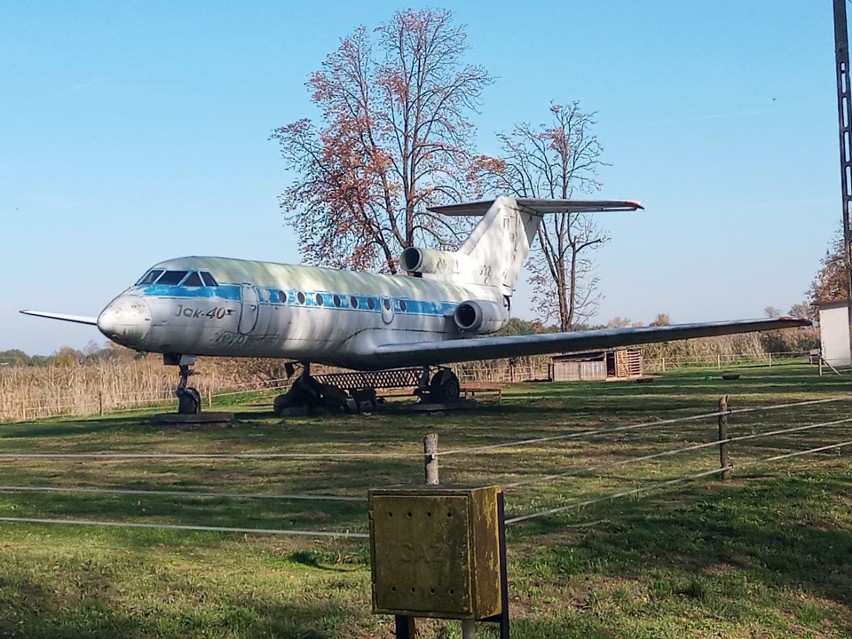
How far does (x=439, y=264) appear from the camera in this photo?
102 feet

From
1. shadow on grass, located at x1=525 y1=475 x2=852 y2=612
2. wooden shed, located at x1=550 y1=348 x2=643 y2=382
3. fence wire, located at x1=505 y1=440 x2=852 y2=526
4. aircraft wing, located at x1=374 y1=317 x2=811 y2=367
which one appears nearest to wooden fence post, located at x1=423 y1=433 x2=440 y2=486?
shadow on grass, located at x1=525 y1=475 x2=852 y2=612

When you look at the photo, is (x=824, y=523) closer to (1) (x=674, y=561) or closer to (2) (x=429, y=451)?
(1) (x=674, y=561)

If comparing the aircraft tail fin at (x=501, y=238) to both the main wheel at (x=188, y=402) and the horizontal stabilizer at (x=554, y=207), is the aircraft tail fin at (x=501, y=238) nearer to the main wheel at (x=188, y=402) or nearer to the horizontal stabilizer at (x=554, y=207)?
the horizontal stabilizer at (x=554, y=207)

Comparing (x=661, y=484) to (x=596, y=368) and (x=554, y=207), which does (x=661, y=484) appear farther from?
(x=596, y=368)

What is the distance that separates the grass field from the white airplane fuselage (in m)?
4.83

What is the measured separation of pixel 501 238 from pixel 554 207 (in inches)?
84.8

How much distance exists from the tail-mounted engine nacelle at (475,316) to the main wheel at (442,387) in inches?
112

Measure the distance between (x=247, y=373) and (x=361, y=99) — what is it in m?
13.8

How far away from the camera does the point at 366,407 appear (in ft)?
88.6

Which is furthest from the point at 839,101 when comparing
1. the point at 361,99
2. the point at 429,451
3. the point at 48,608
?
the point at 361,99

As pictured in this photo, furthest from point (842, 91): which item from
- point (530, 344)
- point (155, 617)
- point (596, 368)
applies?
point (596, 368)

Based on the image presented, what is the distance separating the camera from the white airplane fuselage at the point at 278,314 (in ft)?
67.0

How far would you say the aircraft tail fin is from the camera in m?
32.4

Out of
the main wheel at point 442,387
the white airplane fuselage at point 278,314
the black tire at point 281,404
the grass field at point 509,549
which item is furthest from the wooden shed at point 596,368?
the grass field at point 509,549
